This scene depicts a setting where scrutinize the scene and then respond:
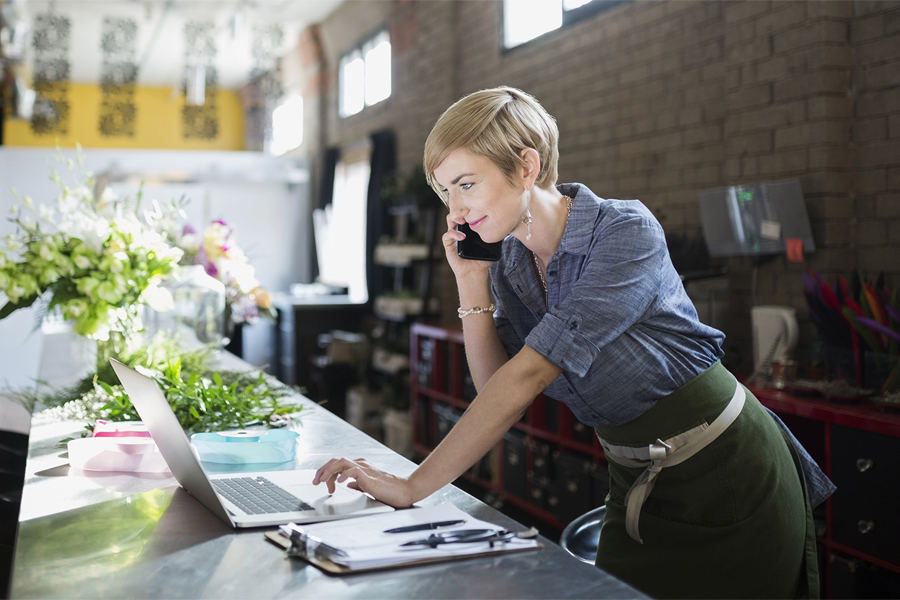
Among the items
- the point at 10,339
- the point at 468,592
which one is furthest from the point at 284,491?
the point at 10,339

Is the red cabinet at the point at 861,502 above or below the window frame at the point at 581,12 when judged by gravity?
below

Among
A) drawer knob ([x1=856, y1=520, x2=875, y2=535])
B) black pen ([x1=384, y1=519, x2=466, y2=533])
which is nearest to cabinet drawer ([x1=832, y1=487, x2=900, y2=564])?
drawer knob ([x1=856, y1=520, x2=875, y2=535])

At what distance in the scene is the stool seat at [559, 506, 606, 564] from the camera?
5.53 feet

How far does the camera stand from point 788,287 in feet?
10.5

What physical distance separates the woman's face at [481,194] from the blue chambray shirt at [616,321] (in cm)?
12

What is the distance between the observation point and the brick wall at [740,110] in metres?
2.92

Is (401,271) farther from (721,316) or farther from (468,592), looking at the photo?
(468,592)

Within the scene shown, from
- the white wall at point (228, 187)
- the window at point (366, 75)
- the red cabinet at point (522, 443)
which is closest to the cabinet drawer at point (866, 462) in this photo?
the red cabinet at point (522, 443)

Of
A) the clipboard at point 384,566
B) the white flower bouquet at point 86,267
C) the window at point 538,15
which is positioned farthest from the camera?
the window at point 538,15

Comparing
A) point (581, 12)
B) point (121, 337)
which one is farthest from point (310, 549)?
point (581, 12)

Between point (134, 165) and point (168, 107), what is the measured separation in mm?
2421

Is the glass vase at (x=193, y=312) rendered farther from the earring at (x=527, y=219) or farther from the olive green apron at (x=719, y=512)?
the olive green apron at (x=719, y=512)

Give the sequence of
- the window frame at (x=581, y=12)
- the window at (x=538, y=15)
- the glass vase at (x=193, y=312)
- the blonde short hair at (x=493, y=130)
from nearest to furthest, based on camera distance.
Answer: the blonde short hair at (x=493, y=130)
the glass vase at (x=193, y=312)
the window frame at (x=581, y=12)
the window at (x=538, y=15)

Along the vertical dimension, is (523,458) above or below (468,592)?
below
